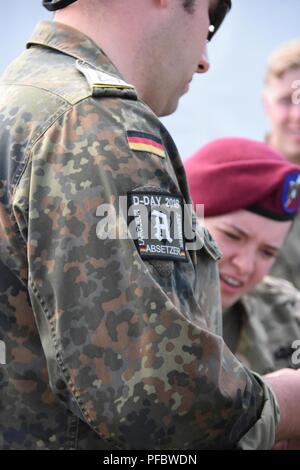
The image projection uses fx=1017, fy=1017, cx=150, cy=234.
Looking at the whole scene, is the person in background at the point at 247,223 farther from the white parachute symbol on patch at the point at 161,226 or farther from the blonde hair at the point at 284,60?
the white parachute symbol on patch at the point at 161,226

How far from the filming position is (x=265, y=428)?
1.86 meters

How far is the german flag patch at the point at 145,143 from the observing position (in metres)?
1.73

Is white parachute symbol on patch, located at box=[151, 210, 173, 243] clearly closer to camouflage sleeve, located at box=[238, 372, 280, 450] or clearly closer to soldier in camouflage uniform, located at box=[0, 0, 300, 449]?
soldier in camouflage uniform, located at box=[0, 0, 300, 449]

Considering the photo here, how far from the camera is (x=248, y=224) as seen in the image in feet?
11.6

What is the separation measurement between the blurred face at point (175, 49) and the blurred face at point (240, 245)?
1.36 m

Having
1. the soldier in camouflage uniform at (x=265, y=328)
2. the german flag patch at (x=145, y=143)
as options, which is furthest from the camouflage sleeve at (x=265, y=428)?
the soldier in camouflage uniform at (x=265, y=328)

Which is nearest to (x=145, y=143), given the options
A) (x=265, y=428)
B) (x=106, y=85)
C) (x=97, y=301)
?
(x=106, y=85)

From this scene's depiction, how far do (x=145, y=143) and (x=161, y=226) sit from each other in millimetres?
147

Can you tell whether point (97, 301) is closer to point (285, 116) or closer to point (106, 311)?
point (106, 311)

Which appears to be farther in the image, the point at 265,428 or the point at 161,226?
the point at 265,428

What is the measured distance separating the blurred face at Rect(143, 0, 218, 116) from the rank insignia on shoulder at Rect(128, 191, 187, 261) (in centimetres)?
40

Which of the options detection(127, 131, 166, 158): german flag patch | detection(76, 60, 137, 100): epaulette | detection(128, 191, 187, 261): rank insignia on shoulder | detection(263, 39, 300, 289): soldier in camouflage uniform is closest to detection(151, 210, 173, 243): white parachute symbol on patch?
detection(128, 191, 187, 261): rank insignia on shoulder
